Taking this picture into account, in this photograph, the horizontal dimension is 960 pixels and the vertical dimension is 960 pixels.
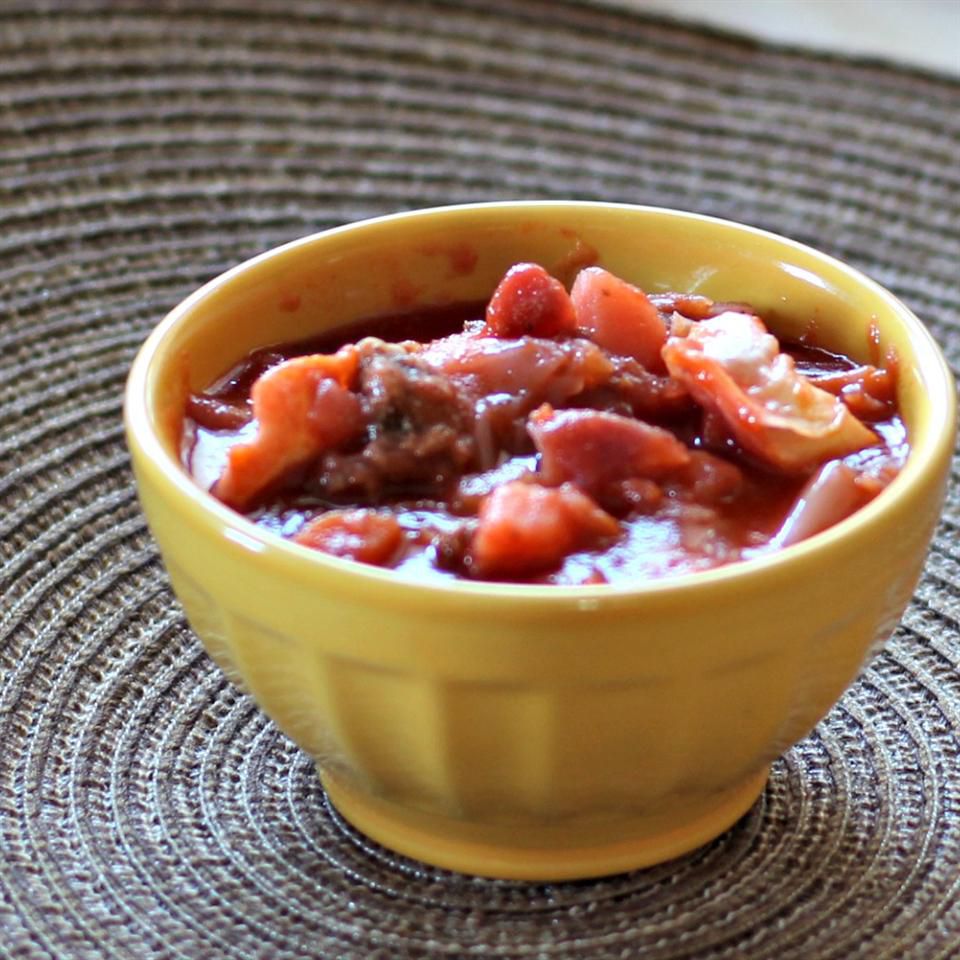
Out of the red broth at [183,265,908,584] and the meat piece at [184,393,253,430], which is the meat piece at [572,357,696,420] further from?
the meat piece at [184,393,253,430]

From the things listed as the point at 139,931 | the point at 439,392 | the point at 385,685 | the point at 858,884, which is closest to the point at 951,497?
the point at 858,884

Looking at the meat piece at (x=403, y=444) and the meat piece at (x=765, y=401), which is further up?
the meat piece at (x=765, y=401)

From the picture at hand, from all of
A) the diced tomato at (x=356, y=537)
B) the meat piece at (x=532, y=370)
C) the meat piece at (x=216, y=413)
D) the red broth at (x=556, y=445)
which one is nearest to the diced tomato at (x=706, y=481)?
the red broth at (x=556, y=445)

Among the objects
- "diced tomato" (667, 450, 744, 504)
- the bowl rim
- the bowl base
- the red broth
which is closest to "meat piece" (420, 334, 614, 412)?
the red broth

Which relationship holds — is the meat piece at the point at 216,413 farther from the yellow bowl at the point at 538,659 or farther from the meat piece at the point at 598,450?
the meat piece at the point at 598,450

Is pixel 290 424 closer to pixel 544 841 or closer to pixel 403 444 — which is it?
pixel 403 444

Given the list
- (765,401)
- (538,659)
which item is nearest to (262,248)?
(765,401)
